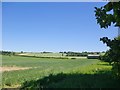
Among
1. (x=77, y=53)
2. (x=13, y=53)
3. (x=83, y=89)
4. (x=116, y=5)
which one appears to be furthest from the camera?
(x=77, y=53)

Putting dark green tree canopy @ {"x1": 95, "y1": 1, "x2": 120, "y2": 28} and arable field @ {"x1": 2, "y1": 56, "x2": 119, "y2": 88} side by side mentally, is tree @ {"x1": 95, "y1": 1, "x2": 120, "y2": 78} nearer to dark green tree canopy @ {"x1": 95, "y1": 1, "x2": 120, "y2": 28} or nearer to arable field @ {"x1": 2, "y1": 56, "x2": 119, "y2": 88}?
dark green tree canopy @ {"x1": 95, "y1": 1, "x2": 120, "y2": 28}

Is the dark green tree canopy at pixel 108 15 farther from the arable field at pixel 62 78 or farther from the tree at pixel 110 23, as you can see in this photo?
Answer: the arable field at pixel 62 78

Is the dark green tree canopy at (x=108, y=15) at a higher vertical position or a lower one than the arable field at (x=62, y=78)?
higher

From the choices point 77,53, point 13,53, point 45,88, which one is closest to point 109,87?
point 45,88

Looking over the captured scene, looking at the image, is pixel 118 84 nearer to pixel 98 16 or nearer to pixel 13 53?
pixel 98 16

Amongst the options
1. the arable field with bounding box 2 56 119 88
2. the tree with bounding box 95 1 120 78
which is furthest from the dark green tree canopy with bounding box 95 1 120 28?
the arable field with bounding box 2 56 119 88

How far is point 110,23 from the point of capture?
1102 centimetres

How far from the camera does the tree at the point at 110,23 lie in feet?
34.8

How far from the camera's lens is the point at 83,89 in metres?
14.2

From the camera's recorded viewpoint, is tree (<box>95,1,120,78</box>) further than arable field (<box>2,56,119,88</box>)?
No

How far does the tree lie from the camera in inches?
417

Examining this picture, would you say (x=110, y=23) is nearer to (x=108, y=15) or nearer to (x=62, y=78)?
(x=108, y=15)

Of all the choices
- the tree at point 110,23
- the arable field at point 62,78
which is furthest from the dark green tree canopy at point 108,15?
the arable field at point 62,78

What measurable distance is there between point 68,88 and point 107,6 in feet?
16.4
